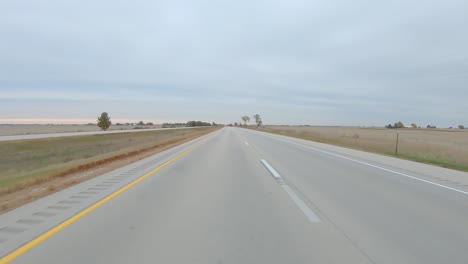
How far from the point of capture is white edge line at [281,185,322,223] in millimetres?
5674

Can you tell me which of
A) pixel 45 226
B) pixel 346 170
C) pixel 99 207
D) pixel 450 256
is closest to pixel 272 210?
pixel 450 256

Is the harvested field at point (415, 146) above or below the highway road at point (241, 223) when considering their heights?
below

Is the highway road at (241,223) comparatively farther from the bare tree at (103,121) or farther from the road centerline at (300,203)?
Result: the bare tree at (103,121)

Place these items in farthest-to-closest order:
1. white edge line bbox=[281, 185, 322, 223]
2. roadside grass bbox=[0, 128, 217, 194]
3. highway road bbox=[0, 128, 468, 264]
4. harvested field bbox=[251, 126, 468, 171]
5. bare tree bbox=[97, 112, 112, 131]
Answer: bare tree bbox=[97, 112, 112, 131] → harvested field bbox=[251, 126, 468, 171] → roadside grass bbox=[0, 128, 217, 194] → white edge line bbox=[281, 185, 322, 223] → highway road bbox=[0, 128, 468, 264]

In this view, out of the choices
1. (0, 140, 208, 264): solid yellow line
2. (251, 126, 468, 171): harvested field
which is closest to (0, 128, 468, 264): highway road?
(0, 140, 208, 264): solid yellow line

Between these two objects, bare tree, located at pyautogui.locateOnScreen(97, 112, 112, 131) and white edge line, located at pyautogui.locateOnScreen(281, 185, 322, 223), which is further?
bare tree, located at pyautogui.locateOnScreen(97, 112, 112, 131)

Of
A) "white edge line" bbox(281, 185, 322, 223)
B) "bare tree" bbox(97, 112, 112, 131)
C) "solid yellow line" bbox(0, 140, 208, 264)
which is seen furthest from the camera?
"bare tree" bbox(97, 112, 112, 131)

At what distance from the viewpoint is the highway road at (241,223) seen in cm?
412

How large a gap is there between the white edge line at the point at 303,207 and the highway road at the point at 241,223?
19 mm

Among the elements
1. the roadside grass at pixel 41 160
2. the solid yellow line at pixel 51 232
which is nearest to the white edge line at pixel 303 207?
the solid yellow line at pixel 51 232

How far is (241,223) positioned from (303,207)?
5.52 feet

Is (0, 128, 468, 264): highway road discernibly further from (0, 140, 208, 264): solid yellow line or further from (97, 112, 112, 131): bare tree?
(97, 112, 112, 131): bare tree

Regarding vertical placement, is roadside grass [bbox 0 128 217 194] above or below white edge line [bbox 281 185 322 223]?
below

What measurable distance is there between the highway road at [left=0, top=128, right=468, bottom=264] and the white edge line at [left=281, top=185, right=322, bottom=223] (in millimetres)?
19
